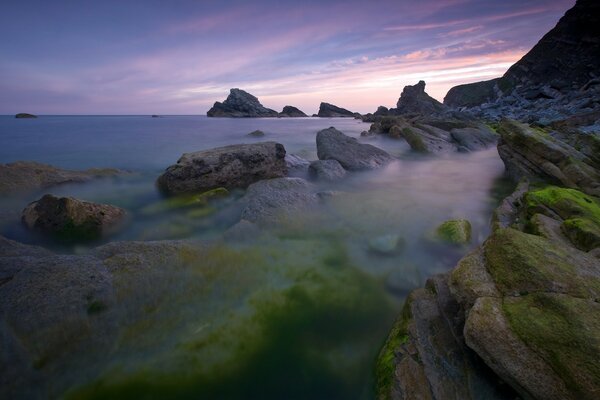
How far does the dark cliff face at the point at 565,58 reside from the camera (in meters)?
62.2

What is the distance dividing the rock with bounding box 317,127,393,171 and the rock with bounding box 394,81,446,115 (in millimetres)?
92528

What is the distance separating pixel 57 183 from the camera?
1152 centimetres

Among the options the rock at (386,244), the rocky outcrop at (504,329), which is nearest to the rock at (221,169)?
the rock at (386,244)

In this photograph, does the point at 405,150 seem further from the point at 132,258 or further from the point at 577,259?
the point at 132,258

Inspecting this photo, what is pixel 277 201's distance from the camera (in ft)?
29.7

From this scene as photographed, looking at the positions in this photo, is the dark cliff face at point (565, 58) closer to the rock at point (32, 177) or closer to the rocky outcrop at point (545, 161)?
the rocky outcrop at point (545, 161)

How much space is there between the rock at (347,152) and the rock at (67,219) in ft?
34.8

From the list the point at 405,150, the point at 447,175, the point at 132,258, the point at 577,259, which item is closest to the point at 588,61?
the point at 405,150

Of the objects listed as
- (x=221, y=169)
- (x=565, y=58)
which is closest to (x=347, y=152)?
(x=221, y=169)

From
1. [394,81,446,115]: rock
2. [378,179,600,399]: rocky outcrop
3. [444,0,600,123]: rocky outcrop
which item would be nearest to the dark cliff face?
[444,0,600,123]: rocky outcrop

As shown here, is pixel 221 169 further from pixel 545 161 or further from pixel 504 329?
pixel 545 161

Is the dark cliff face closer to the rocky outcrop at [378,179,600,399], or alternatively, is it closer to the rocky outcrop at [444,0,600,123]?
the rocky outcrop at [444,0,600,123]

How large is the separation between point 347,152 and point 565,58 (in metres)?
88.1

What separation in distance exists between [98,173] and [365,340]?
13.7 m
